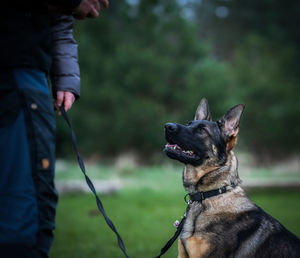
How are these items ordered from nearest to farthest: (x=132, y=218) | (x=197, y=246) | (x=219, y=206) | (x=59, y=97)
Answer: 1. (x=59, y=97)
2. (x=197, y=246)
3. (x=219, y=206)
4. (x=132, y=218)

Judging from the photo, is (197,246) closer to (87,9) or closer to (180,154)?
(180,154)

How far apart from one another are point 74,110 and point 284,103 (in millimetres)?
12374

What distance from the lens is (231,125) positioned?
9.61 ft

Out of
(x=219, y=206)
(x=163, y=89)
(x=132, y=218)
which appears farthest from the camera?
(x=163, y=89)

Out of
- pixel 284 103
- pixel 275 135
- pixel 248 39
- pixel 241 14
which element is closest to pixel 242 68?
pixel 248 39

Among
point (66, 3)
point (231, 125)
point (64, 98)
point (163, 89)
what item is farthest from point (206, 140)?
point (163, 89)

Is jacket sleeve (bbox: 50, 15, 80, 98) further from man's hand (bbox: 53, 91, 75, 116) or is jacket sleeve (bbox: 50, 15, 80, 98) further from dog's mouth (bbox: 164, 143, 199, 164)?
dog's mouth (bbox: 164, 143, 199, 164)

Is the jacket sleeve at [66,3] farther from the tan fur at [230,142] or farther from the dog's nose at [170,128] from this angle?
the tan fur at [230,142]

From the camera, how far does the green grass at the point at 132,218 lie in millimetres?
4500

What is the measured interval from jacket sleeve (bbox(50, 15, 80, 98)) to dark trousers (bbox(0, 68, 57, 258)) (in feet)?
1.58

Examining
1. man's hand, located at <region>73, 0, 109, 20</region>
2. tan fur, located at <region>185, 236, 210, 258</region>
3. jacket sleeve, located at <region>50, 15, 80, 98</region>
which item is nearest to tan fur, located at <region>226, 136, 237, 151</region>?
tan fur, located at <region>185, 236, 210, 258</region>

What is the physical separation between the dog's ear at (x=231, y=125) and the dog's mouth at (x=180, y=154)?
0.31 m

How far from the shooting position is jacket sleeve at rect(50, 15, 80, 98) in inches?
74.7

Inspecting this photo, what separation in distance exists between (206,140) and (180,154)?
29cm
